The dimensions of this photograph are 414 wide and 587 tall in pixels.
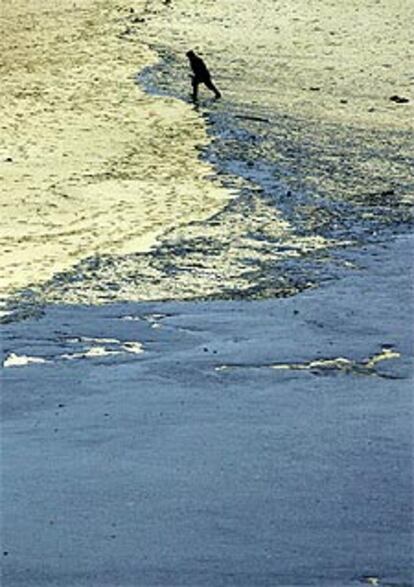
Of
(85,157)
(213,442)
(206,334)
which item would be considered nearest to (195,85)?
(85,157)

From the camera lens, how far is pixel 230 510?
24.7 ft

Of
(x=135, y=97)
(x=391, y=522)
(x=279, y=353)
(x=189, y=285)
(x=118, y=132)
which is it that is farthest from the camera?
(x=135, y=97)

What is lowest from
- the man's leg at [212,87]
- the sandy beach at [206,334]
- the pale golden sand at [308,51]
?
the pale golden sand at [308,51]

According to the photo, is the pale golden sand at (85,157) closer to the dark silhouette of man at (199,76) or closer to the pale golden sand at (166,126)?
the pale golden sand at (166,126)

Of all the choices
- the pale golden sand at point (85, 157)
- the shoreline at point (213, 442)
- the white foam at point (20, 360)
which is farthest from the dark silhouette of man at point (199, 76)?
the white foam at point (20, 360)

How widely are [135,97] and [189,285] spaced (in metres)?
10.2

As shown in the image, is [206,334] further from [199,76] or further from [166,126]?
[199,76]

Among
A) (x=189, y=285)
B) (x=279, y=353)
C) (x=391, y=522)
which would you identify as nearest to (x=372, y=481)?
(x=391, y=522)

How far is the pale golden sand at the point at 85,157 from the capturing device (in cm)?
1355

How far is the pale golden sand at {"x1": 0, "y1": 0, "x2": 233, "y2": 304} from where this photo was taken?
1355 centimetres

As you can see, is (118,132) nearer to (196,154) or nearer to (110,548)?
(196,154)

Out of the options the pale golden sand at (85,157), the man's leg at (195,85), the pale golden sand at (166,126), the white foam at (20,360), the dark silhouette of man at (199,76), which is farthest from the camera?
the man's leg at (195,85)

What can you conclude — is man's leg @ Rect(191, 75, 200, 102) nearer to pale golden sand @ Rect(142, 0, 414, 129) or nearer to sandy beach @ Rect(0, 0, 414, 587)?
sandy beach @ Rect(0, 0, 414, 587)

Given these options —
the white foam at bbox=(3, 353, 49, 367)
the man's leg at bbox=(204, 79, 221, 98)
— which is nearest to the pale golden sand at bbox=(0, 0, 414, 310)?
the man's leg at bbox=(204, 79, 221, 98)
